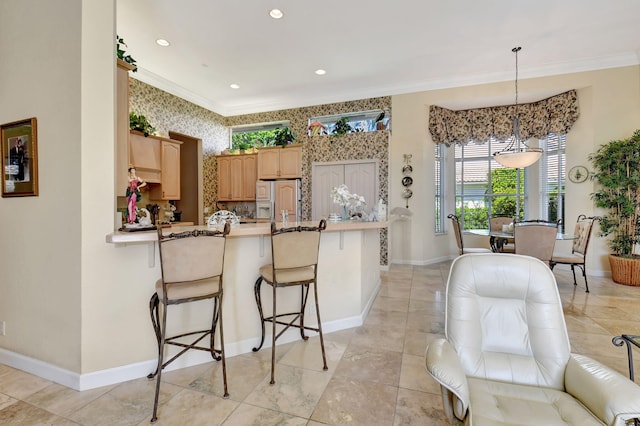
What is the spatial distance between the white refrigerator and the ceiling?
1952 millimetres

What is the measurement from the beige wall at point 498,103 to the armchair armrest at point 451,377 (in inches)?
185

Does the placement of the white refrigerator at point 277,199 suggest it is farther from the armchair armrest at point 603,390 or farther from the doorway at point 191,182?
the armchair armrest at point 603,390

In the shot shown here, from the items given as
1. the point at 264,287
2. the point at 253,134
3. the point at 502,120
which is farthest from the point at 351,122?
the point at 264,287

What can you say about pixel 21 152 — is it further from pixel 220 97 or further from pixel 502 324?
pixel 220 97

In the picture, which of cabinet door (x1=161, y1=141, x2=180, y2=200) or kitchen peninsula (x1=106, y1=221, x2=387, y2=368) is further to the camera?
cabinet door (x1=161, y1=141, x2=180, y2=200)

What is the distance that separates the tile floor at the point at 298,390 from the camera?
1706 millimetres

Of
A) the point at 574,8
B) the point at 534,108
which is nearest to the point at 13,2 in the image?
the point at 574,8

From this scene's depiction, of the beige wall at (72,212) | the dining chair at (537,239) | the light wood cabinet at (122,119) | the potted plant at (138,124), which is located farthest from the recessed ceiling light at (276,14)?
the dining chair at (537,239)

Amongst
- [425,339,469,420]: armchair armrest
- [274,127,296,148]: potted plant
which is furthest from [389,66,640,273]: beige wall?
[425,339,469,420]: armchair armrest

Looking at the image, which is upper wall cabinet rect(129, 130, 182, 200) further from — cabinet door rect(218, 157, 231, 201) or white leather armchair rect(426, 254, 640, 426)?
white leather armchair rect(426, 254, 640, 426)

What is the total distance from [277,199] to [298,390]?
4520 mm

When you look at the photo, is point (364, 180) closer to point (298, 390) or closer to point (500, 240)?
point (500, 240)

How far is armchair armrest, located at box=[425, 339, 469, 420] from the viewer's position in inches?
45.6

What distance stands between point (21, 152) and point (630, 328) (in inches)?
223
